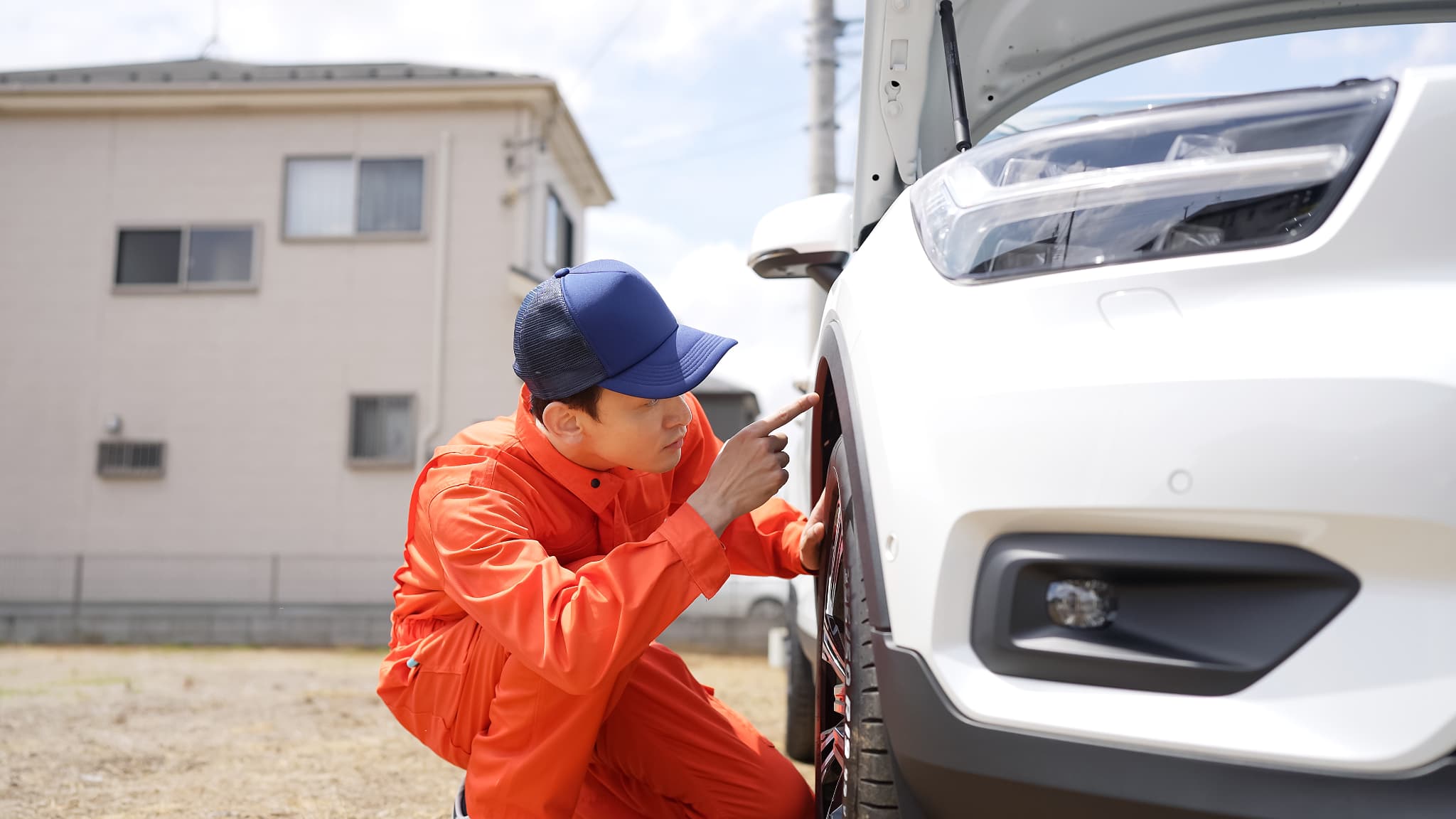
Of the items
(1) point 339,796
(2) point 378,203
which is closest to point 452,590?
(1) point 339,796

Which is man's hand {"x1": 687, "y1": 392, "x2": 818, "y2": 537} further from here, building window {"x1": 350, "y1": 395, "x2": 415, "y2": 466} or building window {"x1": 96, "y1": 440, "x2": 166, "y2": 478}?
building window {"x1": 96, "y1": 440, "x2": 166, "y2": 478}

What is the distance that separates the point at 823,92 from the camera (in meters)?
8.25

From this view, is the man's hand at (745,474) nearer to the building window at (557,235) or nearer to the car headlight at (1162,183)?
the car headlight at (1162,183)

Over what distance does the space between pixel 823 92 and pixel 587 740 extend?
724cm

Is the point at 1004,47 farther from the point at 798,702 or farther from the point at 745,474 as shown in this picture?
the point at 798,702

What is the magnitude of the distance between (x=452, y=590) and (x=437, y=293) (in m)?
10.4

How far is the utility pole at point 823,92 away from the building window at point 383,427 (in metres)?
5.70

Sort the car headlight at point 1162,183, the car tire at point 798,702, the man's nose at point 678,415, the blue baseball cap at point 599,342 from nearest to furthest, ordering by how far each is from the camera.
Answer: the car headlight at point 1162,183, the blue baseball cap at point 599,342, the man's nose at point 678,415, the car tire at point 798,702

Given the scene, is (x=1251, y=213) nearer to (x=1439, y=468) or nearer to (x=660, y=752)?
(x=1439, y=468)

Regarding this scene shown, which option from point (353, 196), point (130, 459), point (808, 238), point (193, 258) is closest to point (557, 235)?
point (353, 196)

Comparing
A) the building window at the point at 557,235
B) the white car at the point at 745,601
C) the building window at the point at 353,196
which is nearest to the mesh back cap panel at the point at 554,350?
the white car at the point at 745,601

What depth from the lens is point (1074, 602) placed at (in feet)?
3.48

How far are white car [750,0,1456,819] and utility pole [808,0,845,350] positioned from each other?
282 inches

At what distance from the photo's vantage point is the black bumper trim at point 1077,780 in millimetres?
903
